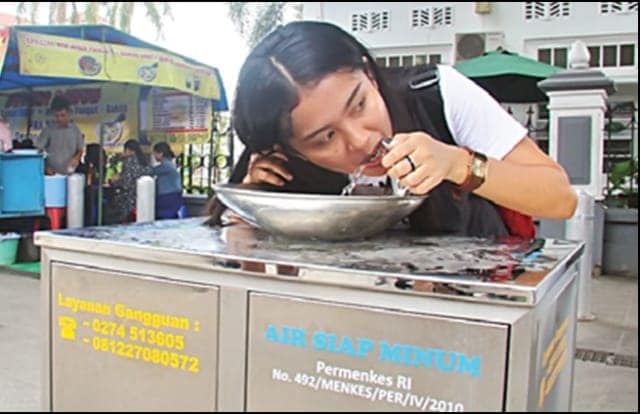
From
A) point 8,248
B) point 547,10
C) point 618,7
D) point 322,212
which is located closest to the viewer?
point 322,212

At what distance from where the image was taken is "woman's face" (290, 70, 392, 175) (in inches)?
33.9

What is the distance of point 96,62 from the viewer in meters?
1.54

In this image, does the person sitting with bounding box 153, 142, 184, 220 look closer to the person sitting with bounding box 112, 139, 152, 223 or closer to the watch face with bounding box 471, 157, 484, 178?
the person sitting with bounding box 112, 139, 152, 223

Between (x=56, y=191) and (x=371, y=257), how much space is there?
0.65 meters

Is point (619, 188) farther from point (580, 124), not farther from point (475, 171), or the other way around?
point (475, 171)

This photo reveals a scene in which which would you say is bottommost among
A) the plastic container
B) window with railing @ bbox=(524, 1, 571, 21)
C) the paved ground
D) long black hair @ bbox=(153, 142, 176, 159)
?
the paved ground

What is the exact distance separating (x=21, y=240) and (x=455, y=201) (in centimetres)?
66

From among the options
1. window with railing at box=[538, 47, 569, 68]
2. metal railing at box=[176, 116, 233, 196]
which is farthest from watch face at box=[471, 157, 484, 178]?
window with railing at box=[538, 47, 569, 68]

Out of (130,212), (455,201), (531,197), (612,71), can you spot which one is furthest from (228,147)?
(612,71)

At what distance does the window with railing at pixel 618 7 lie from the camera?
139 cm

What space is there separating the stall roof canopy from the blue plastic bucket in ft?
0.62

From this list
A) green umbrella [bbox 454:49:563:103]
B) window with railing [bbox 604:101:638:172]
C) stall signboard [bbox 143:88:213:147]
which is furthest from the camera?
green umbrella [bbox 454:49:563:103]

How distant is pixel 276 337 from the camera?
24.4 inches

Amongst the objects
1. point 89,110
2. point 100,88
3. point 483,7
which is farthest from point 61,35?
point 483,7
